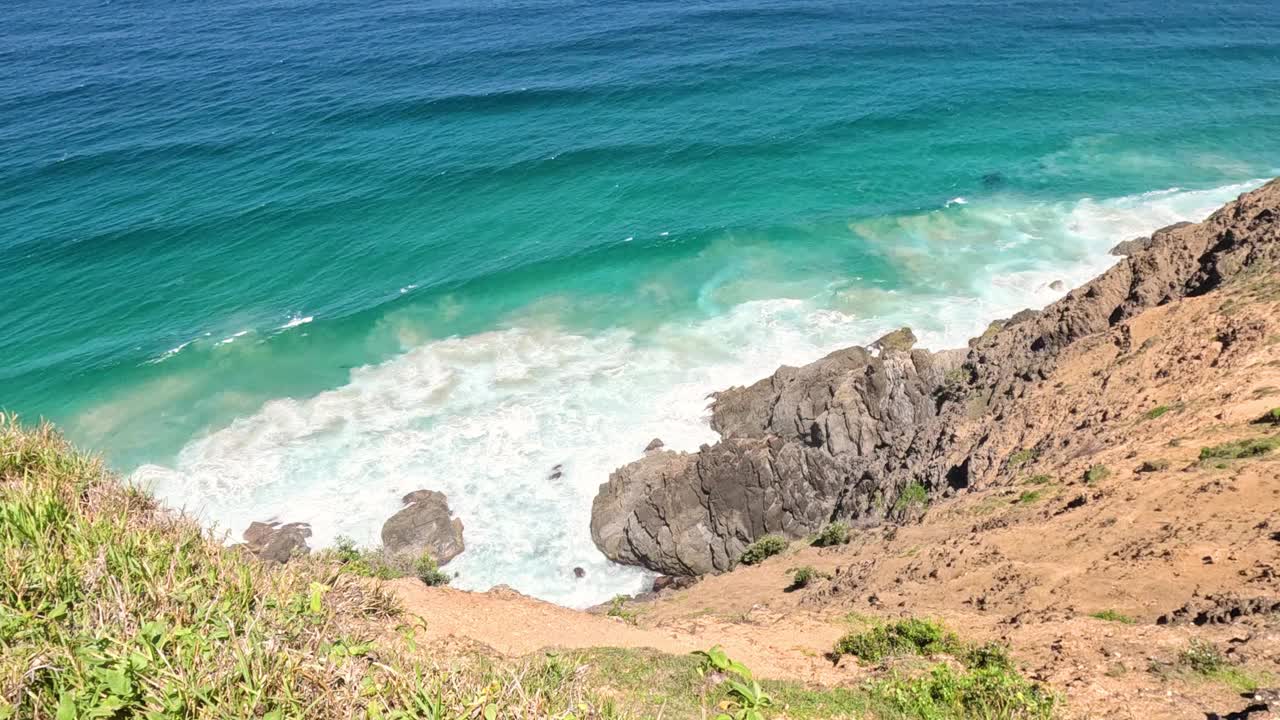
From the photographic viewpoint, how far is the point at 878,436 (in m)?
33.0

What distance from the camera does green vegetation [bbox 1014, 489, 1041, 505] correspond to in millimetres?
22141

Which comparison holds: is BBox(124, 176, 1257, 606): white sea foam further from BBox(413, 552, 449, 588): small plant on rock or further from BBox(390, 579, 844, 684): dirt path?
BBox(390, 579, 844, 684): dirt path

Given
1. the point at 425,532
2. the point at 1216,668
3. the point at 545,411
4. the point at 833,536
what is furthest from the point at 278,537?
the point at 1216,668

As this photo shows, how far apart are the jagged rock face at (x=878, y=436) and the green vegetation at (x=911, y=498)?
31cm

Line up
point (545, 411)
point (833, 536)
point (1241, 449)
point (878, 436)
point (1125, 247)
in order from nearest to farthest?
point (1241, 449) → point (833, 536) → point (878, 436) → point (545, 411) → point (1125, 247)

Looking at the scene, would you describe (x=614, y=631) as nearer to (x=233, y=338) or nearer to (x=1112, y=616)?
(x=1112, y=616)

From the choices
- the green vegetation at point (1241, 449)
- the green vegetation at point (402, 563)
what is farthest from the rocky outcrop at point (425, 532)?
the green vegetation at point (1241, 449)

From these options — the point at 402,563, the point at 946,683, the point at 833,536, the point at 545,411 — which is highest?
the point at 946,683

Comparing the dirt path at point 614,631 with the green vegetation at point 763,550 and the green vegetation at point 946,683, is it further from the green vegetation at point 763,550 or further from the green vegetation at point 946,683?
the green vegetation at point 763,550

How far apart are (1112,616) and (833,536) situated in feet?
35.2

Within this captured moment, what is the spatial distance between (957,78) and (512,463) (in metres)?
62.0

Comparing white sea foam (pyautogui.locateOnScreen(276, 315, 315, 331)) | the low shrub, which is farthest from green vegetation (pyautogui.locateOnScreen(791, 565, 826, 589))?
white sea foam (pyautogui.locateOnScreen(276, 315, 315, 331))

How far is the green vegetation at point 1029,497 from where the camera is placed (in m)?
22.1

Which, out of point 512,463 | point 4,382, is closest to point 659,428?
point 512,463
